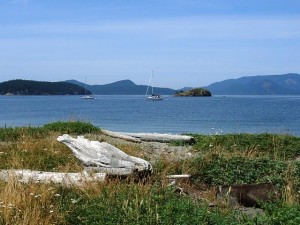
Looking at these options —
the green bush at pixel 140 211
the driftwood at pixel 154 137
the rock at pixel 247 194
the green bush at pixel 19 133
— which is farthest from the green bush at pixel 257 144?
the green bush at pixel 140 211

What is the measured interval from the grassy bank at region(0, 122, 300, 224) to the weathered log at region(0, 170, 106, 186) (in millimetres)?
281

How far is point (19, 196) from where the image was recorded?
855 centimetres

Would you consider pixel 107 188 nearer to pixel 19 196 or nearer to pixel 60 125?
pixel 19 196

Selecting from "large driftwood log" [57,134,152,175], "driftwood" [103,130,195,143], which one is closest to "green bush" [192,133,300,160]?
"driftwood" [103,130,195,143]

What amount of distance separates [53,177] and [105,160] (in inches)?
44.3

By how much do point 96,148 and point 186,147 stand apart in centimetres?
696

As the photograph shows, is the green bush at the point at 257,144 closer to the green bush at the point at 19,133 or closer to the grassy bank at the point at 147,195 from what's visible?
the grassy bank at the point at 147,195

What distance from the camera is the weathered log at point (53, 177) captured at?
404 inches

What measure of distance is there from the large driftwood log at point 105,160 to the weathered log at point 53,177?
46 cm

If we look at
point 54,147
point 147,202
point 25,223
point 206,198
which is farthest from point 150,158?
point 25,223

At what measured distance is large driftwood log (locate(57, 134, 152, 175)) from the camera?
11.0 metres

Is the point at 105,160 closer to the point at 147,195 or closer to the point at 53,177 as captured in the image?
the point at 53,177

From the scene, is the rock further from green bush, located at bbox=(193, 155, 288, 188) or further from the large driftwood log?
the large driftwood log

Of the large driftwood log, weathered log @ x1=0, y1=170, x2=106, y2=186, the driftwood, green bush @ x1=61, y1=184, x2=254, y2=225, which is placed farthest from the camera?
the driftwood
